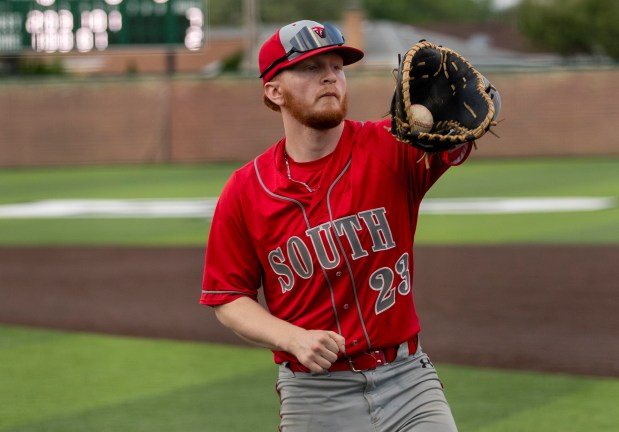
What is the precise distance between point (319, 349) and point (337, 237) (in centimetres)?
41

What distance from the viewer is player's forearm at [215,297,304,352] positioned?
340 centimetres

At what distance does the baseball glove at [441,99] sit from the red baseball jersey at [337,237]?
17cm

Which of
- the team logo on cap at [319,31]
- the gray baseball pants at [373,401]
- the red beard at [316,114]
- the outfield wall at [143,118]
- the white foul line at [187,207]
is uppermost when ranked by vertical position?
the team logo on cap at [319,31]

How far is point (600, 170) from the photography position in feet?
75.9

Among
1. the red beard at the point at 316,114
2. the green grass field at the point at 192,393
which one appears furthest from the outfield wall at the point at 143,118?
the red beard at the point at 316,114

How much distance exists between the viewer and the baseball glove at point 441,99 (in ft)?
10.6

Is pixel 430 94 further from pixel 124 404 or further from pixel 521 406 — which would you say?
pixel 124 404

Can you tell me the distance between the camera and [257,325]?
11.4ft

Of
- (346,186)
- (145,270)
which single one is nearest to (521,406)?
(346,186)

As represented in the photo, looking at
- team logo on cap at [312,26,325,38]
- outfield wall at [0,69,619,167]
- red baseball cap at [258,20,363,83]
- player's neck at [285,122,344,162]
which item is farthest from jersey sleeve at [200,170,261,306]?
outfield wall at [0,69,619,167]

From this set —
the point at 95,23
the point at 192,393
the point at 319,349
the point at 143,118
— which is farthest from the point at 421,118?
the point at 143,118

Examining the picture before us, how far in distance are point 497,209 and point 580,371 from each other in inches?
378

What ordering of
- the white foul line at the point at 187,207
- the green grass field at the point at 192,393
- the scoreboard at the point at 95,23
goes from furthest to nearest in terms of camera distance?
the scoreboard at the point at 95,23
the white foul line at the point at 187,207
the green grass field at the point at 192,393

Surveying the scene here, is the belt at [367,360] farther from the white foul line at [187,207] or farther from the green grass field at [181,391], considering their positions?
the white foul line at [187,207]
